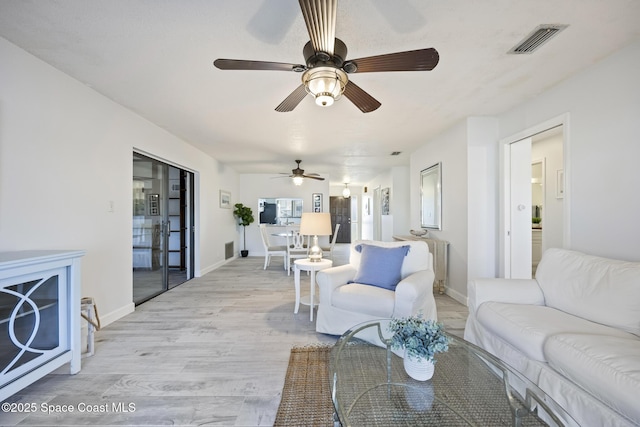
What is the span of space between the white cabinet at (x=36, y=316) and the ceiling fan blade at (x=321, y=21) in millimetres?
2020

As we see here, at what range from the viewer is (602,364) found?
A: 4.01 ft

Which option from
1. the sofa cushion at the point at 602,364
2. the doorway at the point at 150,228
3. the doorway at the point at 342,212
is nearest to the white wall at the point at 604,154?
the sofa cushion at the point at 602,364

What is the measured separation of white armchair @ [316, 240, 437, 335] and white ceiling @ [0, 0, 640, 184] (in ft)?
5.27


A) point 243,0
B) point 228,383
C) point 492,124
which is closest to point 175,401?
point 228,383

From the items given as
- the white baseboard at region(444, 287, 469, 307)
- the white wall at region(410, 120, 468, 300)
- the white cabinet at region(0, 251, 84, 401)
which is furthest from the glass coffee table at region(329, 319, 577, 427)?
the white wall at region(410, 120, 468, 300)

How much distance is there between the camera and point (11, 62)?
1.91 metres

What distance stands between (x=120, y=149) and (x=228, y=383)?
2.71 m

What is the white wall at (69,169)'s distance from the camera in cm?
193

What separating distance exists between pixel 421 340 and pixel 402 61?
1.46m

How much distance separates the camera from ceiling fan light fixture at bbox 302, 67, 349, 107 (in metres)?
1.56

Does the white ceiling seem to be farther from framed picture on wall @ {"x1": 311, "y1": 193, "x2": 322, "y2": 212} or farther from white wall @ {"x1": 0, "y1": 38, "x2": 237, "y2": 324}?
framed picture on wall @ {"x1": 311, "y1": 193, "x2": 322, "y2": 212}

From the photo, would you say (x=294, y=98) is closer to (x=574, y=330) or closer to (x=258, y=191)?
(x=574, y=330)

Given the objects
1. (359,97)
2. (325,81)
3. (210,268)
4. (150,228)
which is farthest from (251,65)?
(210,268)

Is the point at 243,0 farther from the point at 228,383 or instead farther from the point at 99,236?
the point at 99,236
